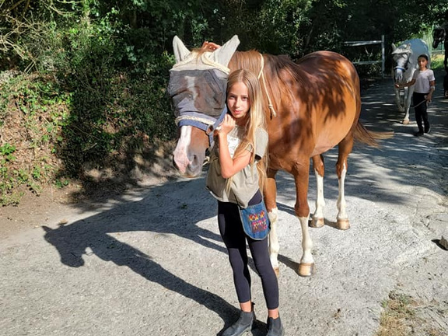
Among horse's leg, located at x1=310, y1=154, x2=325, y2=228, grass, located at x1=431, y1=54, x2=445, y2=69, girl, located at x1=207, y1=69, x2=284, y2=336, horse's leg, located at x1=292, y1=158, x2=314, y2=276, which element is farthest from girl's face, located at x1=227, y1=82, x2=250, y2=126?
grass, located at x1=431, y1=54, x2=445, y2=69

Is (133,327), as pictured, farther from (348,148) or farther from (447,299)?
(348,148)

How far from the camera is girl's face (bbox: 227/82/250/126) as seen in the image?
2383mm

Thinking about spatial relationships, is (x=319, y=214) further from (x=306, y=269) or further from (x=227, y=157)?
(x=227, y=157)

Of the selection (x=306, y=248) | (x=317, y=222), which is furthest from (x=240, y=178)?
(x=317, y=222)

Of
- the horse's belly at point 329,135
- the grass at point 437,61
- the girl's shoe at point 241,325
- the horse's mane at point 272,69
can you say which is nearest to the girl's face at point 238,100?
the horse's mane at point 272,69

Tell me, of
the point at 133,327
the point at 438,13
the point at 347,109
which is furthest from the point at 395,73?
the point at 133,327

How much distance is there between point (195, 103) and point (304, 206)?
171 centimetres

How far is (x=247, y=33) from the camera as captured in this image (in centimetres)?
1210

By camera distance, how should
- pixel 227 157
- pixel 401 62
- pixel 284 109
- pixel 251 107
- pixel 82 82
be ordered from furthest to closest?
pixel 401 62 → pixel 82 82 → pixel 284 109 → pixel 251 107 → pixel 227 157

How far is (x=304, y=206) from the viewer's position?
140 inches

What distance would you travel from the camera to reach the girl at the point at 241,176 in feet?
7.86

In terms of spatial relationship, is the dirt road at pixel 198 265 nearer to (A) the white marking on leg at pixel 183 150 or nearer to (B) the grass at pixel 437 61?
(A) the white marking on leg at pixel 183 150

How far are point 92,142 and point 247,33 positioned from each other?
703 cm

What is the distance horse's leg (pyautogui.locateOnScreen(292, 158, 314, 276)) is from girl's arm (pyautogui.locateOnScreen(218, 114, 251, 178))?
107 centimetres
